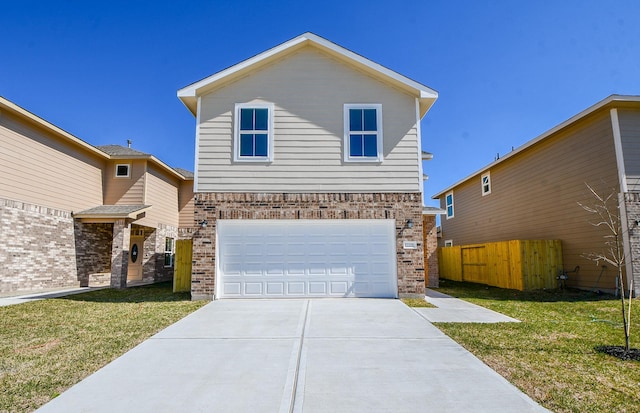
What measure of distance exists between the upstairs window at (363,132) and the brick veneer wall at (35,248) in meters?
10.8

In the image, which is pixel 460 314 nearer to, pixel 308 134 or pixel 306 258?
pixel 306 258

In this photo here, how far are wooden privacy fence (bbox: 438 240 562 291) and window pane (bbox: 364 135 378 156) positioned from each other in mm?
6588

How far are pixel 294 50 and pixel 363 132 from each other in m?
3.34

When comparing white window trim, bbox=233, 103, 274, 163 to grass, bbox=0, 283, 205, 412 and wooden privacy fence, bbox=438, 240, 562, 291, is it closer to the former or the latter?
grass, bbox=0, 283, 205, 412

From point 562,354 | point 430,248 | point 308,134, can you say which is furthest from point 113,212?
point 562,354

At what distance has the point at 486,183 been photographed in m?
18.6

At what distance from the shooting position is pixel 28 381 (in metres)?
4.02

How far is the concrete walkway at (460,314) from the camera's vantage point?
729cm

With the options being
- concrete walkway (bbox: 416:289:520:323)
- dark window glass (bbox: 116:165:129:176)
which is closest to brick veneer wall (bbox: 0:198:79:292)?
dark window glass (bbox: 116:165:129:176)

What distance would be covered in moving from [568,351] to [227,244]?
7.99 m

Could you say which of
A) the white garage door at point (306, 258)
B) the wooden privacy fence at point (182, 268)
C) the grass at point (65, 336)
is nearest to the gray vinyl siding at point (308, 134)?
the white garage door at point (306, 258)

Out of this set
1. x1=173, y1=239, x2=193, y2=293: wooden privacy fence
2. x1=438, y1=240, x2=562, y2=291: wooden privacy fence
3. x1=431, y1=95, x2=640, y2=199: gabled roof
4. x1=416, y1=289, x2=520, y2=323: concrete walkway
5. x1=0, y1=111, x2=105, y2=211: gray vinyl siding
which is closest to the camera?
x1=416, y1=289, x2=520, y2=323: concrete walkway

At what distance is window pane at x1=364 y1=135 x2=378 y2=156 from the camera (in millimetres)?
10516

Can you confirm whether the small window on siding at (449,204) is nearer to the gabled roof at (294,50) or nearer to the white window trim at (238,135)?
the gabled roof at (294,50)
